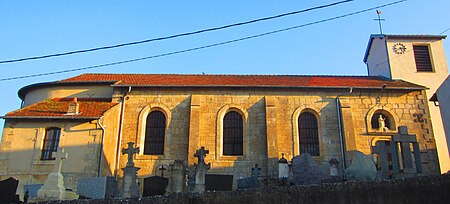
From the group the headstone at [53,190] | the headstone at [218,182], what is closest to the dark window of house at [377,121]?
the headstone at [218,182]

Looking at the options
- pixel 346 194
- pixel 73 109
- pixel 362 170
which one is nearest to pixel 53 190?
pixel 73 109

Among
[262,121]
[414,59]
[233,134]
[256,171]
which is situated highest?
[414,59]

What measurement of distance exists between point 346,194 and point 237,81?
40.9 ft

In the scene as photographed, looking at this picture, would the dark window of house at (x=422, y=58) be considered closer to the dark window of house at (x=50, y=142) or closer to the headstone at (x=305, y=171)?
the headstone at (x=305, y=171)

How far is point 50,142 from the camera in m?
15.1

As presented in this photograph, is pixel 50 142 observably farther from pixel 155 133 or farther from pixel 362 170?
pixel 362 170

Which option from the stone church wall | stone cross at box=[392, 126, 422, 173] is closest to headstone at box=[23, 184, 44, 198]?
the stone church wall

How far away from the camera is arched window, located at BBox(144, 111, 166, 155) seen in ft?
55.6

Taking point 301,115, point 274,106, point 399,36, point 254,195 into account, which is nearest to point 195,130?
point 274,106

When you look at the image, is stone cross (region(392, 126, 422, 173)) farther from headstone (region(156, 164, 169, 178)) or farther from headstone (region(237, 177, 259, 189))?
headstone (region(156, 164, 169, 178))

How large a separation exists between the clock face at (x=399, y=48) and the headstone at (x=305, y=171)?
1308 cm

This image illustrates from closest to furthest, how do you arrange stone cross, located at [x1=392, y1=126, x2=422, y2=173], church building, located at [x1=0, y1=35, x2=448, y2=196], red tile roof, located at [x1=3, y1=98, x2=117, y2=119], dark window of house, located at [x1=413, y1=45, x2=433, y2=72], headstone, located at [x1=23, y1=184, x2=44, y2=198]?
stone cross, located at [x1=392, y1=126, x2=422, y2=173] → headstone, located at [x1=23, y1=184, x2=44, y2=198] → red tile roof, located at [x1=3, y1=98, x2=117, y2=119] → church building, located at [x1=0, y1=35, x2=448, y2=196] → dark window of house, located at [x1=413, y1=45, x2=433, y2=72]

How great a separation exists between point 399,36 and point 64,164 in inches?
751

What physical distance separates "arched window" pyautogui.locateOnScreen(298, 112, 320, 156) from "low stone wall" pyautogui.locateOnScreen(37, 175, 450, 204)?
1009 cm
